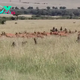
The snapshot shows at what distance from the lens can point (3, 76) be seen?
8.34 meters

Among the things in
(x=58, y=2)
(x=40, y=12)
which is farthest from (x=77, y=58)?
(x=58, y=2)

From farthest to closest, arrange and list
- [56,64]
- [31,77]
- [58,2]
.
Result: [58,2], [56,64], [31,77]

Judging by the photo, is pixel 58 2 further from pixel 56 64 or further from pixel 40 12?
pixel 56 64

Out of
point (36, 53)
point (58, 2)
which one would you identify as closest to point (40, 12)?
point (58, 2)

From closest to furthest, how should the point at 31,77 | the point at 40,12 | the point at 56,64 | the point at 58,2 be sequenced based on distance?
the point at 31,77
the point at 56,64
the point at 40,12
the point at 58,2

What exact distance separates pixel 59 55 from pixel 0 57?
2082 mm

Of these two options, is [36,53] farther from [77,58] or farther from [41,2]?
[41,2]

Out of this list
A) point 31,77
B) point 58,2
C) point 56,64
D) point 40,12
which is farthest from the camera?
point 58,2

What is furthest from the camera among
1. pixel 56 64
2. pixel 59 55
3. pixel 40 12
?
pixel 40 12

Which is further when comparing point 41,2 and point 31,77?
point 41,2

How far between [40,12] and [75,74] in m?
110

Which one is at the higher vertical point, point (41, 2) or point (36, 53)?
point (36, 53)

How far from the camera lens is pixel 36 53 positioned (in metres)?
11.3

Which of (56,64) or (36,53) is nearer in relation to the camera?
(56,64)
